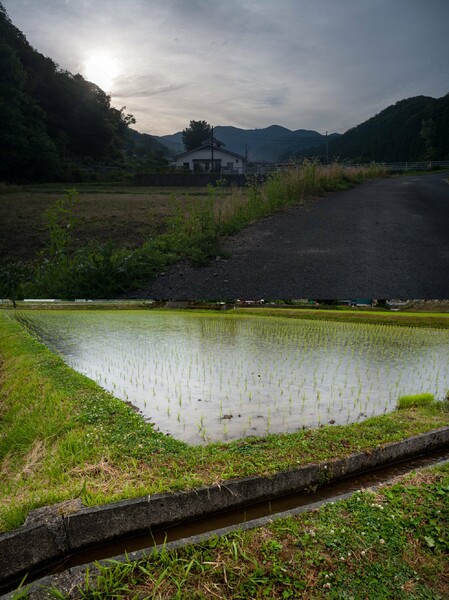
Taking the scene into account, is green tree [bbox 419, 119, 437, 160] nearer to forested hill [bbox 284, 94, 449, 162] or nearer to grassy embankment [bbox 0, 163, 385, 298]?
forested hill [bbox 284, 94, 449, 162]

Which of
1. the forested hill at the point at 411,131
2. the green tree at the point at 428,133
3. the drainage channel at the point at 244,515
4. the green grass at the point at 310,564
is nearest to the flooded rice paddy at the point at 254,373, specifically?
the drainage channel at the point at 244,515

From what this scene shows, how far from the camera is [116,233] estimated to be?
1095cm

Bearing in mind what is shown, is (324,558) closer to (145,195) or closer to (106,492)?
(106,492)

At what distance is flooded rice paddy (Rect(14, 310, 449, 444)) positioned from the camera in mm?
4984

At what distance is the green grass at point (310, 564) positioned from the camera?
7.39 ft

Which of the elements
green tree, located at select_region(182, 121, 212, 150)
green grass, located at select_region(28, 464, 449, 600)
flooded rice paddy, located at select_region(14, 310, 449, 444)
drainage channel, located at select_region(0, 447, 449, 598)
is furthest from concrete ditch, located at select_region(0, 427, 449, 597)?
green tree, located at select_region(182, 121, 212, 150)

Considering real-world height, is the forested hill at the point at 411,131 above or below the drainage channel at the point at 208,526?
above

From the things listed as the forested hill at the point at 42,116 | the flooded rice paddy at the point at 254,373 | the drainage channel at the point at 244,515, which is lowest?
the flooded rice paddy at the point at 254,373

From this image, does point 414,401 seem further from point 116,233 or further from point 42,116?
point 42,116

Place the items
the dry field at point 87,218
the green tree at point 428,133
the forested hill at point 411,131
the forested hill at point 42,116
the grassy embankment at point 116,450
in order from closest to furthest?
the grassy embankment at point 116,450
the forested hill at point 42,116
the dry field at point 87,218
the forested hill at point 411,131
the green tree at point 428,133

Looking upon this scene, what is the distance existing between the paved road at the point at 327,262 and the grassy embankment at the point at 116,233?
50cm

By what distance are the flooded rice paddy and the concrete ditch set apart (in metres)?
1.04

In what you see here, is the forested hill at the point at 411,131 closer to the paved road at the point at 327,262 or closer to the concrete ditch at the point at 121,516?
the paved road at the point at 327,262

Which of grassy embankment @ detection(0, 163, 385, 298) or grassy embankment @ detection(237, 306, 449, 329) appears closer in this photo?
grassy embankment @ detection(0, 163, 385, 298)
